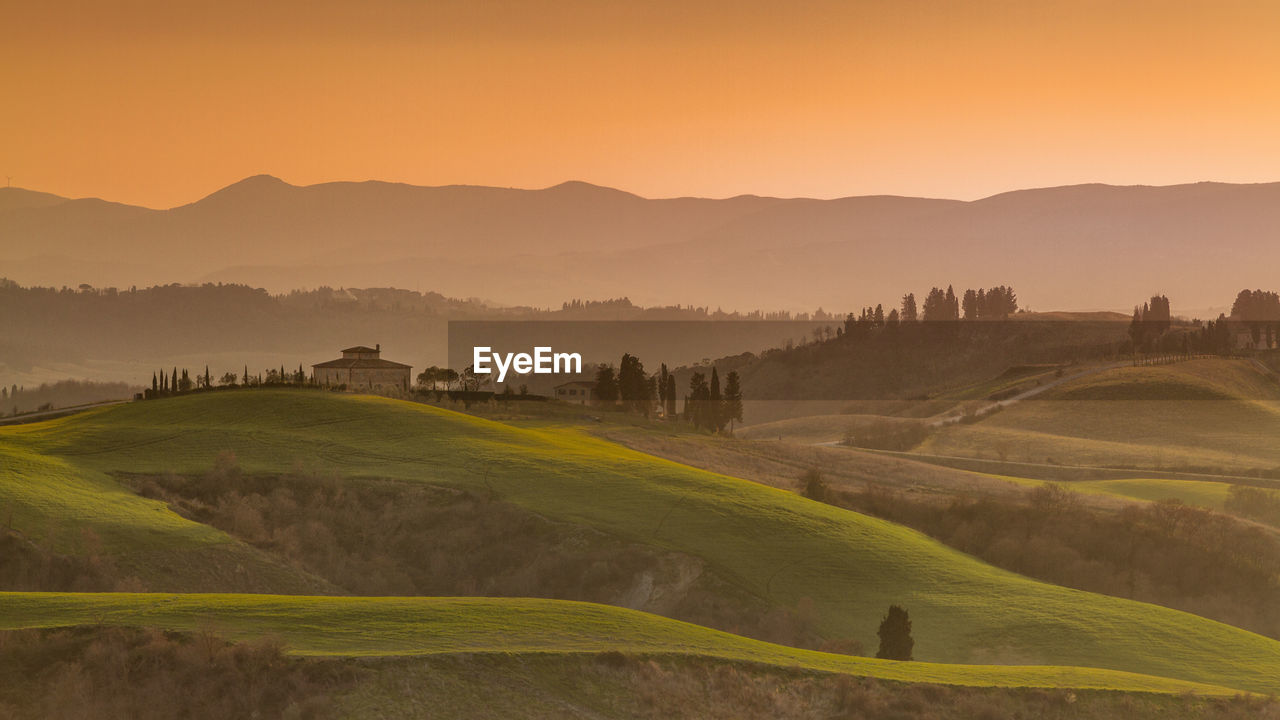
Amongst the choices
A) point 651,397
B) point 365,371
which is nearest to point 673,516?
point 365,371

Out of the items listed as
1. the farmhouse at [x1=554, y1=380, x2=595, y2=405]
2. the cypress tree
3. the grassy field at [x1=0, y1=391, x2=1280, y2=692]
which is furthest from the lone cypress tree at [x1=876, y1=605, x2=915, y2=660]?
the farmhouse at [x1=554, y1=380, x2=595, y2=405]

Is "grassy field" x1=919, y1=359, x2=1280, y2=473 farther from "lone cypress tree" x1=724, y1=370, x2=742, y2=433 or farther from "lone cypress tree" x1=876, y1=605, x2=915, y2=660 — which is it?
"lone cypress tree" x1=876, y1=605, x2=915, y2=660

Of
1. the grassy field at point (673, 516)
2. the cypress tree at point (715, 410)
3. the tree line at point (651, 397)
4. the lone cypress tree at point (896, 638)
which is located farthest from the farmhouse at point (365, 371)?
the lone cypress tree at point (896, 638)

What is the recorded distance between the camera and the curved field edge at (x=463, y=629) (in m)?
24.3

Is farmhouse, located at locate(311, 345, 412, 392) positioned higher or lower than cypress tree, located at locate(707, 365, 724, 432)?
higher

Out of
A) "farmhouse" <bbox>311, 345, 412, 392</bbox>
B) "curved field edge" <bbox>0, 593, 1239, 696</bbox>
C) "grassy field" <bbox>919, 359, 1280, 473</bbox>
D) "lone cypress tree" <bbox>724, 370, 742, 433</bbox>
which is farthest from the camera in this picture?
"lone cypress tree" <bbox>724, 370, 742, 433</bbox>

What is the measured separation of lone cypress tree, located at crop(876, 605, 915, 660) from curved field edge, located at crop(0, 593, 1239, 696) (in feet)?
24.0

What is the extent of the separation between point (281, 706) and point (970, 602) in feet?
101

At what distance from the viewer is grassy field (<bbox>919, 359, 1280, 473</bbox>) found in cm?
13975

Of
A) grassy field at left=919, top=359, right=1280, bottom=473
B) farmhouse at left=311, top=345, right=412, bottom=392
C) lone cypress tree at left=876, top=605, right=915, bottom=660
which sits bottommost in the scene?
grassy field at left=919, top=359, right=1280, bottom=473

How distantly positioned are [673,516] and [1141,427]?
133 metres

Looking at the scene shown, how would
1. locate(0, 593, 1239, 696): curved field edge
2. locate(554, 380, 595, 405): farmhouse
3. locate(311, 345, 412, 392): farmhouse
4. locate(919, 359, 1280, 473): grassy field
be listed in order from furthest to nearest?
locate(554, 380, 595, 405): farmhouse
locate(919, 359, 1280, 473): grassy field
locate(311, 345, 412, 392): farmhouse
locate(0, 593, 1239, 696): curved field edge

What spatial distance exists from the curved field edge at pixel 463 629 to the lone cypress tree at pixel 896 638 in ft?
24.0

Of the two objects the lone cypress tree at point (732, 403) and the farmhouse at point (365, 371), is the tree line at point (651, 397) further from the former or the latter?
the farmhouse at point (365, 371)
